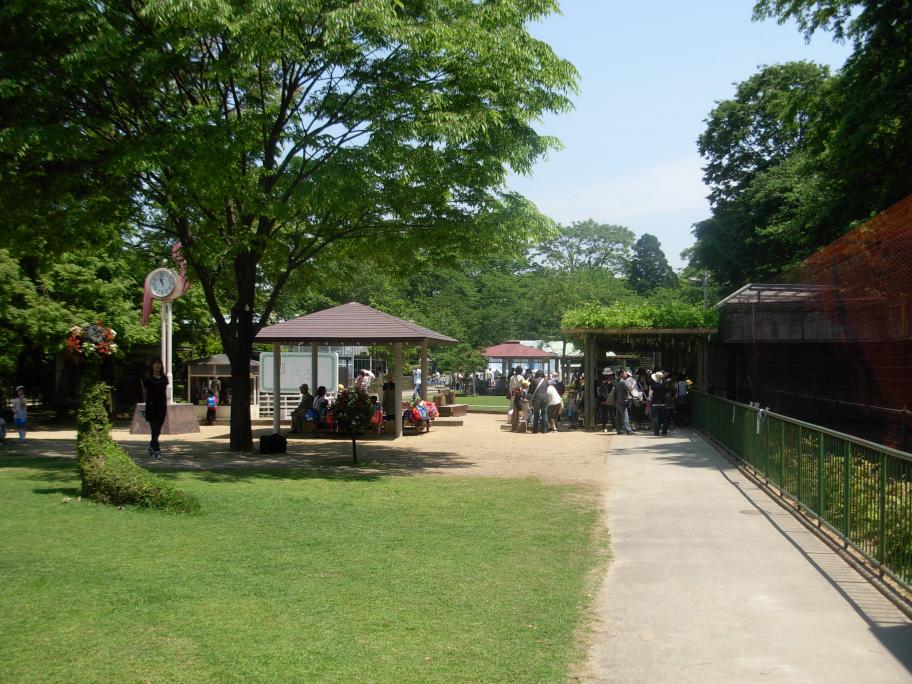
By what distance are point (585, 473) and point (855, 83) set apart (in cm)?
1033

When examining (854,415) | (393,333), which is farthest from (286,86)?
(854,415)

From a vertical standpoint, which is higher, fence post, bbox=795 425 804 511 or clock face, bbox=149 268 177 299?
clock face, bbox=149 268 177 299

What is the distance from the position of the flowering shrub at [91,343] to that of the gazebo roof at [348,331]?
10300 millimetres

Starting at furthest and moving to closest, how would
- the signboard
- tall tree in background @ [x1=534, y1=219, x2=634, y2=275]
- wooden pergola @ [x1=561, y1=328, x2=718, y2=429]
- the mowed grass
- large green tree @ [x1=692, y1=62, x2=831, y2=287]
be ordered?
1. tall tree in background @ [x1=534, y1=219, x2=634, y2=275]
2. large green tree @ [x1=692, y1=62, x2=831, y2=287]
3. the signboard
4. wooden pergola @ [x1=561, y1=328, x2=718, y2=429]
5. the mowed grass

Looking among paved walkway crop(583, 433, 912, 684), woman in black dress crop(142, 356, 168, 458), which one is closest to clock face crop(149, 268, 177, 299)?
woman in black dress crop(142, 356, 168, 458)

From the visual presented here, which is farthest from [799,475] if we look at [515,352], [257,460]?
[515,352]

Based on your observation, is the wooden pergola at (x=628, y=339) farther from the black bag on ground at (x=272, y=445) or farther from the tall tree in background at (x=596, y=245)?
the tall tree in background at (x=596, y=245)

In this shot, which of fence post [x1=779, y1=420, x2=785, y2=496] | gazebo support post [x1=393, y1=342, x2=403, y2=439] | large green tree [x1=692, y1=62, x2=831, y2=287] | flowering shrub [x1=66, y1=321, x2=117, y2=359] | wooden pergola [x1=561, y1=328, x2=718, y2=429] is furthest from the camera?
large green tree [x1=692, y1=62, x2=831, y2=287]

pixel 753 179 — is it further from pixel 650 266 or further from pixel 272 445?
pixel 650 266

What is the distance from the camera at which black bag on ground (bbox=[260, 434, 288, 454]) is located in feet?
58.8

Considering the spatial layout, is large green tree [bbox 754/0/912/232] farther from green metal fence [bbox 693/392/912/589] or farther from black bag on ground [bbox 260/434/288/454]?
black bag on ground [bbox 260/434/288/454]

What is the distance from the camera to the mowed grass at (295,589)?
17.0 feet

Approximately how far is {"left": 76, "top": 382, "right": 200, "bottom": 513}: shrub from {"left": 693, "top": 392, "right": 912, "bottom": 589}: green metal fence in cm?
673

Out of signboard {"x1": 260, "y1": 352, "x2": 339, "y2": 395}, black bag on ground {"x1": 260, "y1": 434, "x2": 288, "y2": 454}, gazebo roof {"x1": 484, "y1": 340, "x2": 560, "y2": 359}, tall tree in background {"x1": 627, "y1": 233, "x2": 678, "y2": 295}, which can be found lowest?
black bag on ground {"x1": 260, "y1": 434, "x2": 288, "y2": 454}
